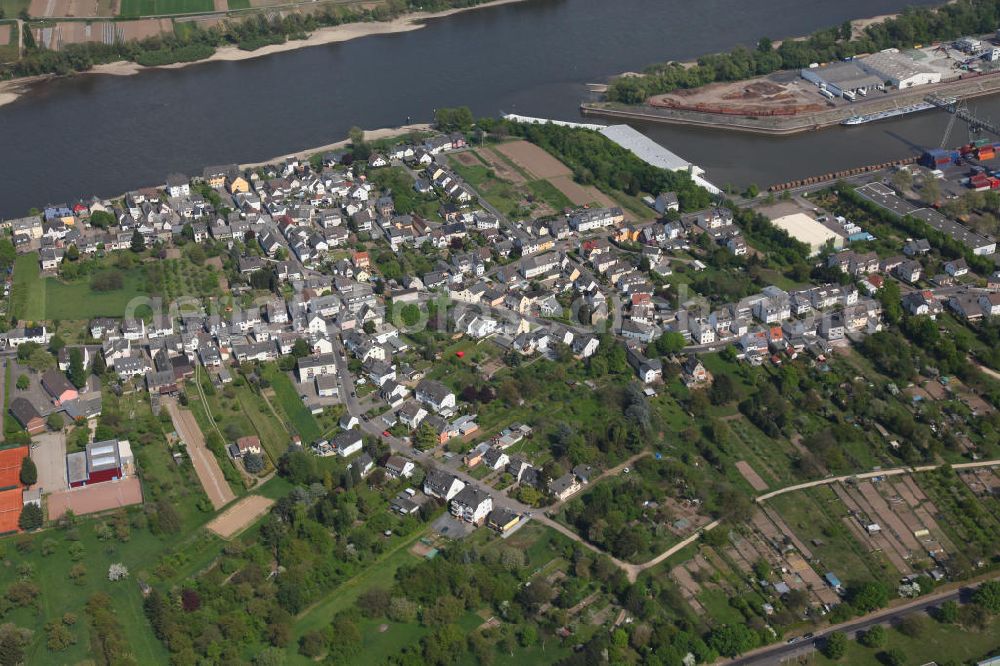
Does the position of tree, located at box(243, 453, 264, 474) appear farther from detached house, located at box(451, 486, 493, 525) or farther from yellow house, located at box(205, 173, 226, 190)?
yellow house, located at box(205, 173, 226, 190)

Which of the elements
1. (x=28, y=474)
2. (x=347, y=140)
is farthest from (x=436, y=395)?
(x=347, y=140)

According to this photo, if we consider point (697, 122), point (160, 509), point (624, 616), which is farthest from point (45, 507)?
point (697, 122)

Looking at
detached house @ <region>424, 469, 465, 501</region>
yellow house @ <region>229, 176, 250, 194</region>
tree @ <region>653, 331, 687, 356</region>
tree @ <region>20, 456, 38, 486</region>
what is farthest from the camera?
yellow house @ <region>229, 176, 250, 194</region>

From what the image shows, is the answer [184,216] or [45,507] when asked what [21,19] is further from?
[45,507]

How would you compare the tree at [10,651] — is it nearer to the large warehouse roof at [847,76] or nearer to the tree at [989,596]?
the tree at [989,596]

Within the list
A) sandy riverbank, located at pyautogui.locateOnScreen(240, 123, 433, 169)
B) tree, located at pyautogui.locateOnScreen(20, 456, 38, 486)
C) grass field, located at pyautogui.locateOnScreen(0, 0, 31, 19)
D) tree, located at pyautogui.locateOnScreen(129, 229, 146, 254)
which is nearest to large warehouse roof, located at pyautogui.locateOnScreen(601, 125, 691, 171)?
sandy riverbank, located at pyautogui.locateOnScreen(240, 123, 433, 169)

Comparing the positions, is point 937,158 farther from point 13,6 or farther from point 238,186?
point 13,6
